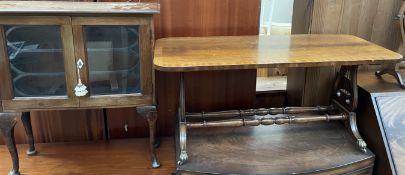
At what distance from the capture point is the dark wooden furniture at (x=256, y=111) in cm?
145

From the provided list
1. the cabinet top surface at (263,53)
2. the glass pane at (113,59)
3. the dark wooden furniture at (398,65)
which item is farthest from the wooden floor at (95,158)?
the dark wooden furniture at (398,65)

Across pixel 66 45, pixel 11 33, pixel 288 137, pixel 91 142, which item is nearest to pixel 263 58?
pixel 288 137

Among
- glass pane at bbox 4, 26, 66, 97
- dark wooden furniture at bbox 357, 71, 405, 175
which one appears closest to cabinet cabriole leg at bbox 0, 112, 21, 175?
glass pane at bbox 4, 26, 66, 97

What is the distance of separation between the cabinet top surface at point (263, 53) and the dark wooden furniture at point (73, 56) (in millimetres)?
165

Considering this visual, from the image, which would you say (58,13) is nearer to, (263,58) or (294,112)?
(263,58)

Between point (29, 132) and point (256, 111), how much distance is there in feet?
4.10

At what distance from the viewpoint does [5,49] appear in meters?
1.45

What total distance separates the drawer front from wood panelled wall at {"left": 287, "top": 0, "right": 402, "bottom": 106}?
1.24ft

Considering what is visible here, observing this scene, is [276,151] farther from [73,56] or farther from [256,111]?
[73,56]

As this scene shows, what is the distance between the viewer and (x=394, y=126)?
170 centimetres

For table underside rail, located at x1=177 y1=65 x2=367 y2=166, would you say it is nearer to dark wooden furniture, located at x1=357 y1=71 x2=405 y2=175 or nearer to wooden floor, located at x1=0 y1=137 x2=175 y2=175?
dark wooden furniture, located at x1=357 y1=71 x2=405 y2=175

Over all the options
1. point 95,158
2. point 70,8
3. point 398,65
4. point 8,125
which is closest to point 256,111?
point 398,65

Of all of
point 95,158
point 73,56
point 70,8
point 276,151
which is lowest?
point 95,158

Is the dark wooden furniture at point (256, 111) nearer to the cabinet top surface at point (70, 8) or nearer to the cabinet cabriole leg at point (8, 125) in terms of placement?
the cabinet top surface at point (70, 8)
